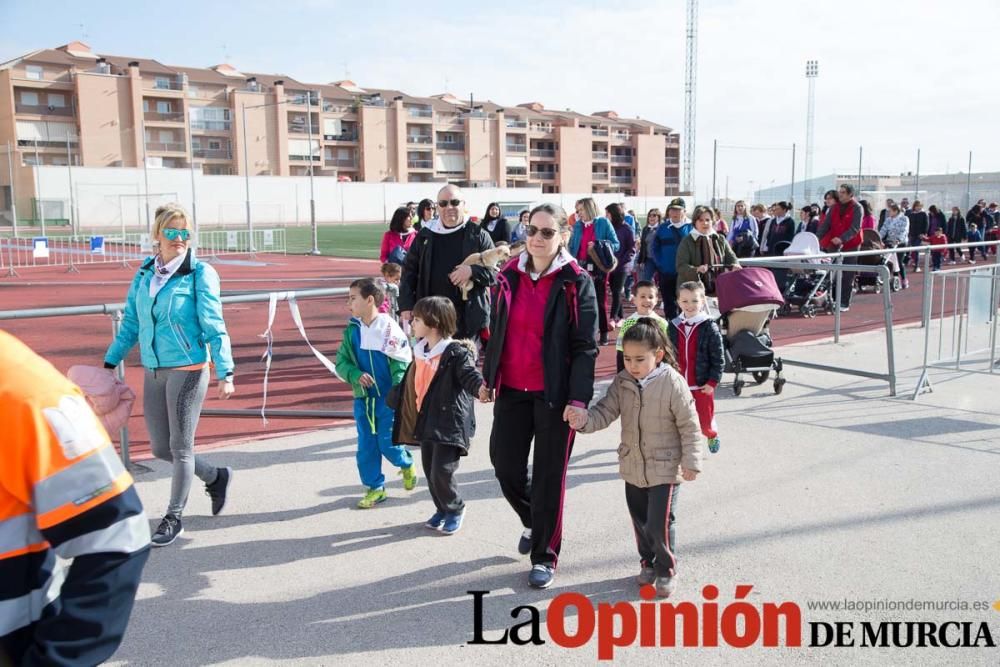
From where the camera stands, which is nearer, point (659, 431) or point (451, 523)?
point (659, 431)

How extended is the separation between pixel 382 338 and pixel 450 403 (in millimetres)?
998

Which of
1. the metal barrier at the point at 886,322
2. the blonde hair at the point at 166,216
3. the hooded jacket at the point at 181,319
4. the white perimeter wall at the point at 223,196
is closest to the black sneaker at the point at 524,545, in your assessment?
the hooded jacket at the point at 181,319

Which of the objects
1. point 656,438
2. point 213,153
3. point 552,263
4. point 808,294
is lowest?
point 808,294

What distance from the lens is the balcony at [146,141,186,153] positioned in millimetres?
77000

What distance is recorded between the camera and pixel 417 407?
5258 millimetres

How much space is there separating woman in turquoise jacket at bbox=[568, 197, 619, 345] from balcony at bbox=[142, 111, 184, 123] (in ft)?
241

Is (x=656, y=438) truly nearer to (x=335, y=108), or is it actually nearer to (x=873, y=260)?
(x=873, y=260)

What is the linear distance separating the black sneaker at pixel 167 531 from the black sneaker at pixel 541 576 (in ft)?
7.05

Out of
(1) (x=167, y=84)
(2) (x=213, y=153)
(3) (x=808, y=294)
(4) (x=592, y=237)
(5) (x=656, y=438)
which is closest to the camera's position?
(5) (x=656, y=438)

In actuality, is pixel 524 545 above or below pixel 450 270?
below

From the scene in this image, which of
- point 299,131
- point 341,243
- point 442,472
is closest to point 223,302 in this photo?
point 442,472

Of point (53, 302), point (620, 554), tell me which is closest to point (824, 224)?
point (620, 554)

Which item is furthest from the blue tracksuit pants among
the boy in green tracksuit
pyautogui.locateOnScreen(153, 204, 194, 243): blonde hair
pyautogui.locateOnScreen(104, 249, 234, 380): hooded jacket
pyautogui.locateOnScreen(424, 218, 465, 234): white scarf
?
pyautogui.locateOnScreen(153, 204, 194, 243): blonde hair

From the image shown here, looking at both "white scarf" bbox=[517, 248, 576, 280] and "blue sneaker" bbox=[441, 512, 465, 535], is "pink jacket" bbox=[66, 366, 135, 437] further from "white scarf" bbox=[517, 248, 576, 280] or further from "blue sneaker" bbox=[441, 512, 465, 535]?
"blue sneaker" bbox=[441, 512, 465, 535]
